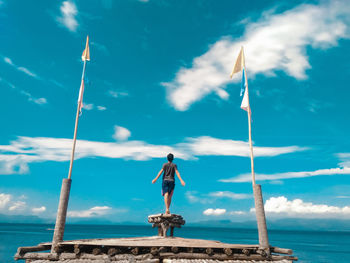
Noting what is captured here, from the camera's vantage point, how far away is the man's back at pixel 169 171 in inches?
580

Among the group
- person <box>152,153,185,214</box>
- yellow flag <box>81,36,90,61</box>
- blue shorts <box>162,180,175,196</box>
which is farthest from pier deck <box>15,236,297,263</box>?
yellow flag <box>81,36,90,61</box>

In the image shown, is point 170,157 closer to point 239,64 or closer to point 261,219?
point 261,219

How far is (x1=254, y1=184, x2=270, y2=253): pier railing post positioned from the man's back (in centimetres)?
477

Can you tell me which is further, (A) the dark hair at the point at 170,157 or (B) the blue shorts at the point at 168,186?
(A) the dark hair at the point at 170,157

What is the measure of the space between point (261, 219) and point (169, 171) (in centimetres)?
559

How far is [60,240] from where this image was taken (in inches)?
456

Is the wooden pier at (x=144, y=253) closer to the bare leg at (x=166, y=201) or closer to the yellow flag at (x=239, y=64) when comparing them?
the bare leg at (x=166, y=201)

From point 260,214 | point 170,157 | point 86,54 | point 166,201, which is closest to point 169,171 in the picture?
point 170,157

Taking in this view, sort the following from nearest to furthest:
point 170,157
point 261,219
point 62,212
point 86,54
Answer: point 62,212, point 261,219, point 170,157, point 86,54

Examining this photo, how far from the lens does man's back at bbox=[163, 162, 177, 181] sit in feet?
48.3

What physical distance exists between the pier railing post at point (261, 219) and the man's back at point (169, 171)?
4.77 meters

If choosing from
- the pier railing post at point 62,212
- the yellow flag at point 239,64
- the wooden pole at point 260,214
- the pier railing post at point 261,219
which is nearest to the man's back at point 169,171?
the wooden pole at point 260,214

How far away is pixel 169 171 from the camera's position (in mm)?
14797

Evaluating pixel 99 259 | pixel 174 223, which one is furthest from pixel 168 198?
pixel 99 259
